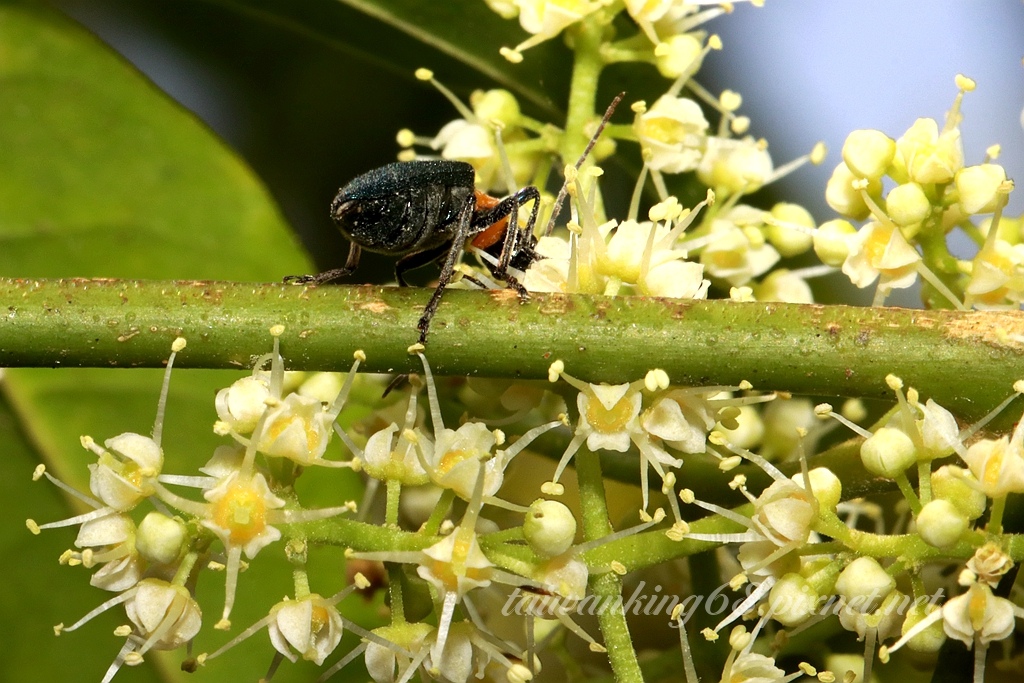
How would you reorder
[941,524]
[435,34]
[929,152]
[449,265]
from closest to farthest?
[941,524]
[449,265]
[929,152]
[435,34]

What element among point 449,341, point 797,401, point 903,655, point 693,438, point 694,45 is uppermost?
point 694,45

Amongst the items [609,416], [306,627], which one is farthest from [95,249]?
[609,416]

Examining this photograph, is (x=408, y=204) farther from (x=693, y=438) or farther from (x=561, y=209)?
(x=693, y=438)

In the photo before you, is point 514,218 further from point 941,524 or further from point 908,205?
point 941,524

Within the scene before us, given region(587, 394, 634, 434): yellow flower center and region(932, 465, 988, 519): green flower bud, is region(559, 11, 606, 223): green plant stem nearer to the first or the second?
region(587, 394, 634, 434): yellow flower center

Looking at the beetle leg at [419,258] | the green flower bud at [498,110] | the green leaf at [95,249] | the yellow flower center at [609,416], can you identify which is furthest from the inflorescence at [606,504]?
the green leaf at [95,249]

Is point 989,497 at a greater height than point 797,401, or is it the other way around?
point 989,497

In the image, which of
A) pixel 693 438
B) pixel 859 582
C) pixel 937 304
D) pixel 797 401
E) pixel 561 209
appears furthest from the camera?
pixel 797 401

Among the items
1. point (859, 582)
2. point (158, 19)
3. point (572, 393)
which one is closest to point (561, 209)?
point (572, 393)
